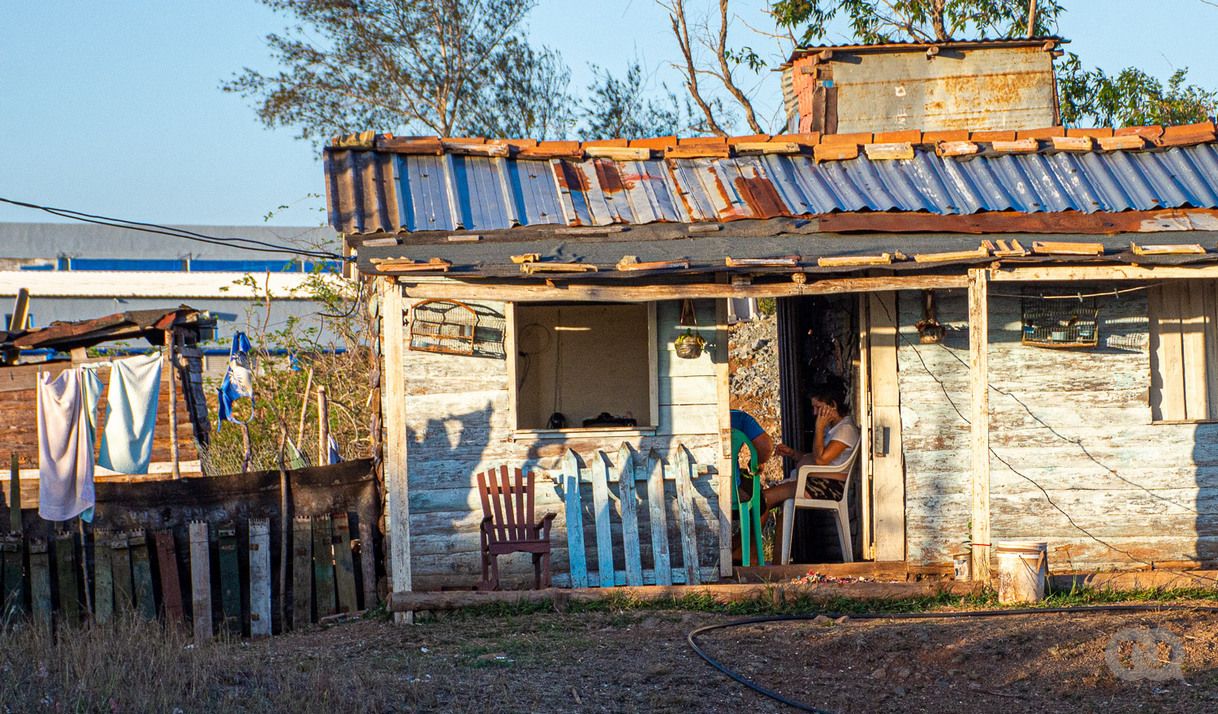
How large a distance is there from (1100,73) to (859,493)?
11.9 metres

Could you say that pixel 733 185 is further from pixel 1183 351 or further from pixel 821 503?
pixel 1183 351

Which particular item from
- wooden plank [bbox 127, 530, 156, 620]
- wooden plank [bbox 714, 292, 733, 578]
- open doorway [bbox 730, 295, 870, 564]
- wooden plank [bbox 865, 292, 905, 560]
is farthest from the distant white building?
wooden plank [bbox 865, 292, 905, 560]

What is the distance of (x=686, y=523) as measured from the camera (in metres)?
9.45

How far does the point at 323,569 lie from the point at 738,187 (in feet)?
14.5

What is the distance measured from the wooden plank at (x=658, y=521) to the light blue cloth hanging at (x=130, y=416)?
4342mm

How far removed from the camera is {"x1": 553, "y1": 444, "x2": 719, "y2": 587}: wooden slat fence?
938cm

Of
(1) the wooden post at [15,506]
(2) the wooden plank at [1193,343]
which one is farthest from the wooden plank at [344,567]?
(2) the wooden plank at [1193,343]

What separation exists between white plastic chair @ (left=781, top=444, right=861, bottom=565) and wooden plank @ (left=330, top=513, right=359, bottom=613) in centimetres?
338

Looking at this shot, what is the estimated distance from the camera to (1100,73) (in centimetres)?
1958

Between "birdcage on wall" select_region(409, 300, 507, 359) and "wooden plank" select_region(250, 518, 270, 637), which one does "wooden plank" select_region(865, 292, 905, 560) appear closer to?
"birdcage on wall" select_region(409, 300, 507, 359)

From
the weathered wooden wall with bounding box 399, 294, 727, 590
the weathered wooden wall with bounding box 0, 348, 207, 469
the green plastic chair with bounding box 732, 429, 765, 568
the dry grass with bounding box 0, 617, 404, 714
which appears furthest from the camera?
the weathered wooden wall with bounding box 0, 348, 207, 469

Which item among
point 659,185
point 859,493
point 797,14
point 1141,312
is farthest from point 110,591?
point 797,14

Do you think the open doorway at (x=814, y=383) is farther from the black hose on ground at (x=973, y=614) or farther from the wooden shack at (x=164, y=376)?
the wooden shack at (x=164, y=376)

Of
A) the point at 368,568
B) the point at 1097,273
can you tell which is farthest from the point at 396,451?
the point at 1097,273
